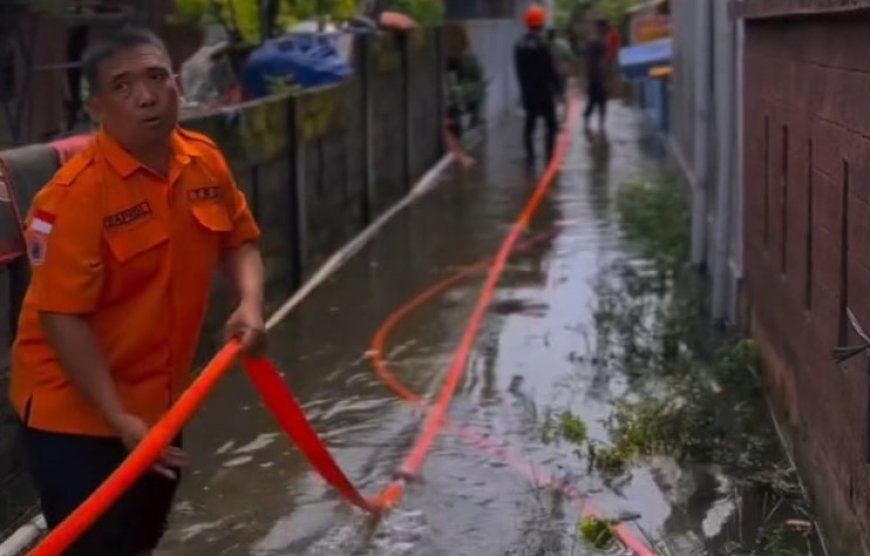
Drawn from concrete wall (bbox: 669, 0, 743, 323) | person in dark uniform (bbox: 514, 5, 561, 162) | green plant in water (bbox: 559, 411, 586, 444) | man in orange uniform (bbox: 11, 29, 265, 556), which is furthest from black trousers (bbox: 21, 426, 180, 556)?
person in dark uniform (bbox: 514, 5, 561, 162)

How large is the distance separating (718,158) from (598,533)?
4.84 metres

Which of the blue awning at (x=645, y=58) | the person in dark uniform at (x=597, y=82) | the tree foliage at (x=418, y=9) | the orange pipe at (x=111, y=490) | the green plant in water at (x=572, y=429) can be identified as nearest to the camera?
the orange pipe at (x=111, y=490)

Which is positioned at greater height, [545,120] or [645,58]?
[645,58]

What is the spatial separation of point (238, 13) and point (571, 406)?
20.3 ft

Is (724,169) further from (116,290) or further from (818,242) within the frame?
(116,290)

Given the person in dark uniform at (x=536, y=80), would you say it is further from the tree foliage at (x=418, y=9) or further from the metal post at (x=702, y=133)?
the metal post at (x=702, y=133)

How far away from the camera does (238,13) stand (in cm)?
1347

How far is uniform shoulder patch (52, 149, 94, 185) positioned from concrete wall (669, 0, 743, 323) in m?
6.05

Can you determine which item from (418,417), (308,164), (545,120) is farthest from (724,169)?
(545,120)

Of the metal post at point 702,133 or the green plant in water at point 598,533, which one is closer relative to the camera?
the green plant in water at point 598,533

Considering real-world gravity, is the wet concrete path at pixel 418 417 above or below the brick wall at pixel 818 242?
below

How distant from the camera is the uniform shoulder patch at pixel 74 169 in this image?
4066 mm

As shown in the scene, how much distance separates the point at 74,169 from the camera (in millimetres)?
4102

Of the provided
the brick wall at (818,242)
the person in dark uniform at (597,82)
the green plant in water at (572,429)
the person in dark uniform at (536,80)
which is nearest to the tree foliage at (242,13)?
the brick wall at (818,242)
